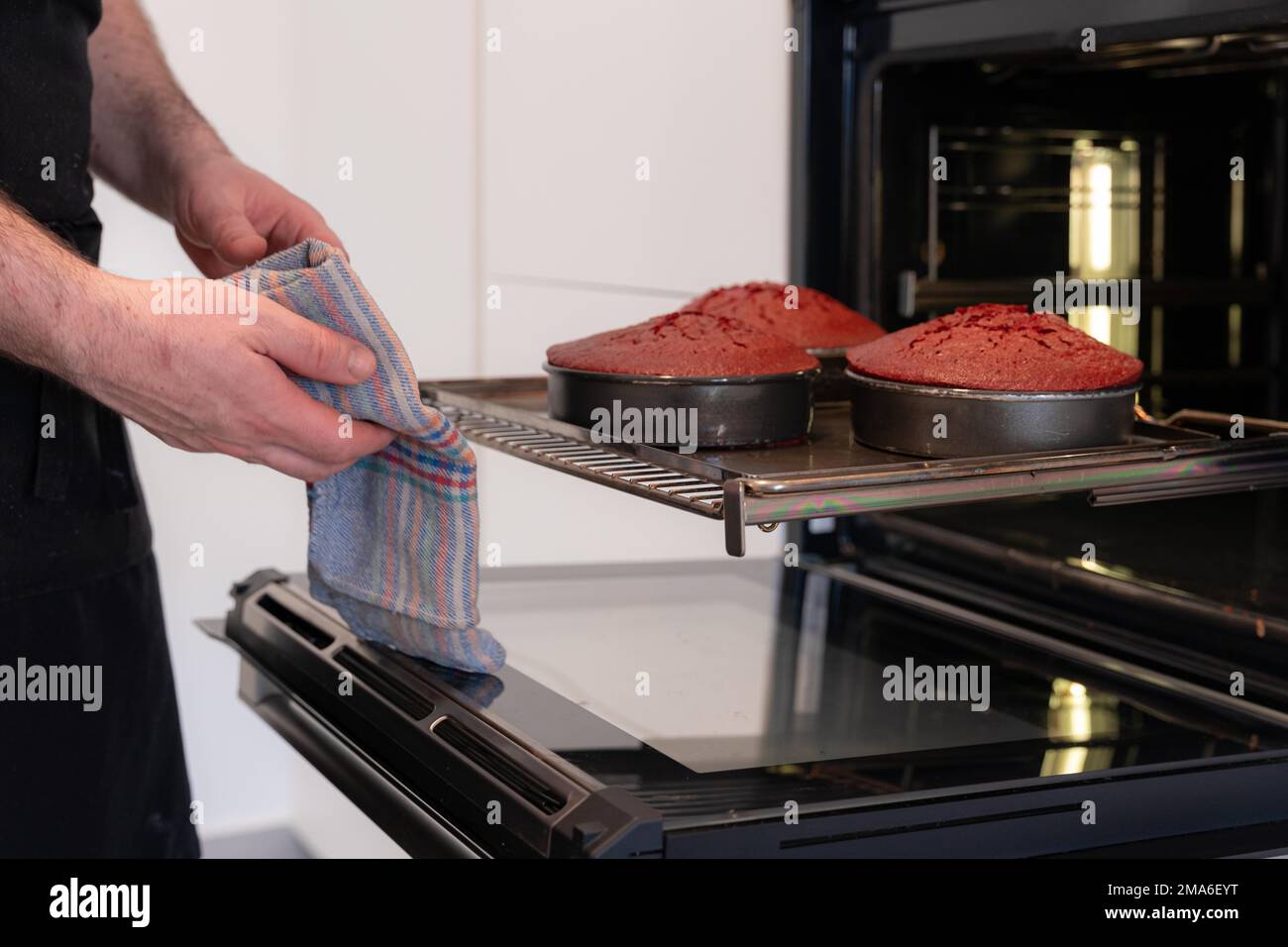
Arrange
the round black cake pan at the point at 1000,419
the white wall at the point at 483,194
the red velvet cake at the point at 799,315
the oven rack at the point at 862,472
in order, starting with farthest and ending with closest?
1. the white wall at the point at 483,194
2. the red velvet cake at the point at 799,315
3. the round black cake pan at the point at 1000,419
4. the oven rack at the point at 862,472

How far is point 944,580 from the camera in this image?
1.28 metres

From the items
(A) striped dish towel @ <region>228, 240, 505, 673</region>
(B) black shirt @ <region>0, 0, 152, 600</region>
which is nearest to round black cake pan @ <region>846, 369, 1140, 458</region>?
(A) striped dish towel @ <region>228, 240, 505, 673</region>

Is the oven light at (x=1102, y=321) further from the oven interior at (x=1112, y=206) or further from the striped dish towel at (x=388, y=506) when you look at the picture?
the striped dish towel at (x=388, y=506)

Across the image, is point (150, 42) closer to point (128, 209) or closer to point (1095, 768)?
point (128, 209)

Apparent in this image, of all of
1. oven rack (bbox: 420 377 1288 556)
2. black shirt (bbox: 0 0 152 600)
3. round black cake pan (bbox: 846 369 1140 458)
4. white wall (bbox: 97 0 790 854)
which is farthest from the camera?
white wall (bbox: 97 0 790 854)

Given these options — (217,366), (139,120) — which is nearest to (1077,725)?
(217,366)

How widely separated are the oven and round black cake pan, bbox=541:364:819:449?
2 centimetres

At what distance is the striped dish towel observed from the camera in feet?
2.86

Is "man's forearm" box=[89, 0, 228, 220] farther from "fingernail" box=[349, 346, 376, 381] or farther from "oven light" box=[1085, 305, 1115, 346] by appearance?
"oven light" box=[1085, 305, 1115, 346]

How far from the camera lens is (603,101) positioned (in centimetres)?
168

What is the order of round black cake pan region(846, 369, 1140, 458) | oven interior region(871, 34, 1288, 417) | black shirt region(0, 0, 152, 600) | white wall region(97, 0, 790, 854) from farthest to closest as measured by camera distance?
1. white wall region(97, 0, 790, 854)
2. oven interior region(871, 34, 1288, 417)
3. black shirt region(0, 0, 152, 600)
4. round black cake pan region(846, 369, 1140, 458)

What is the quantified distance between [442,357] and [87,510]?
824 mm

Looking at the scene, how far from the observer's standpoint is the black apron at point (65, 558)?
3.60 feet

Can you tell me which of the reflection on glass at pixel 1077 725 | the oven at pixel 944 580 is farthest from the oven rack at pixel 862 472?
the reflection on glass at pixel 1077 725
